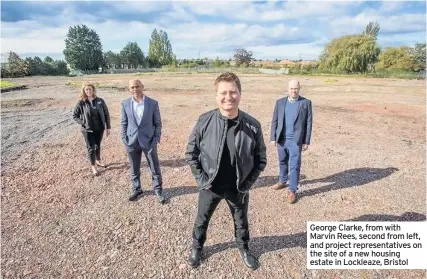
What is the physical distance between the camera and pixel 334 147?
7605 millimetres

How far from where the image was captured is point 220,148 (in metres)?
2.62

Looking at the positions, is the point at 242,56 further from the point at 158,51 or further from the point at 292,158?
the point at 292,158

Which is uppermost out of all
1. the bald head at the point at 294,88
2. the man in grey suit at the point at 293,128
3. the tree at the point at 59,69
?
the tree at the point at 59,69

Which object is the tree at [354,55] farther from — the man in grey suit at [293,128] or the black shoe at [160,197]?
the black shoe at [160,197]

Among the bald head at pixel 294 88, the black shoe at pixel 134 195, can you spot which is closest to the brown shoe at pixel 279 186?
the bald head at pixel 294 88

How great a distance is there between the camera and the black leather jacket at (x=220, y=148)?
2.64 m

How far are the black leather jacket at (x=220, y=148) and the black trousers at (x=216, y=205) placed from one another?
0.50 ft

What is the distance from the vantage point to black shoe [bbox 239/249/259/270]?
3082 millimetres

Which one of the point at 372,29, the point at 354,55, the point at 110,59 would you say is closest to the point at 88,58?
the point at 110,59

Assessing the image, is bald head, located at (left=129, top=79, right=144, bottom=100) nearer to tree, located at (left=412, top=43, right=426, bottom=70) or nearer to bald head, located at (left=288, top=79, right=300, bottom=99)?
bald head, located at (left=288, top=79, right=300, bottom=99)

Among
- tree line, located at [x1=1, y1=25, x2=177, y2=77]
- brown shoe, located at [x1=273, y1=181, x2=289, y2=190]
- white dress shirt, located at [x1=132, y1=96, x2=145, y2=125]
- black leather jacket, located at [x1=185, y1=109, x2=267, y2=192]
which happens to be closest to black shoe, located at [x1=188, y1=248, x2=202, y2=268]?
black leather jacket, located at [x1=185, y1=109, x2=267, y2=192]

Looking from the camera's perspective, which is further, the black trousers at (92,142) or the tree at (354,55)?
the tree at (354,55)

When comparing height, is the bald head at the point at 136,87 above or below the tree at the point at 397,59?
below

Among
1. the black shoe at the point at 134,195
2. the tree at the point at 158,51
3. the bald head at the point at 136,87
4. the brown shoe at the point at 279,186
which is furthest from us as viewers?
the tree at the point at 158,51
